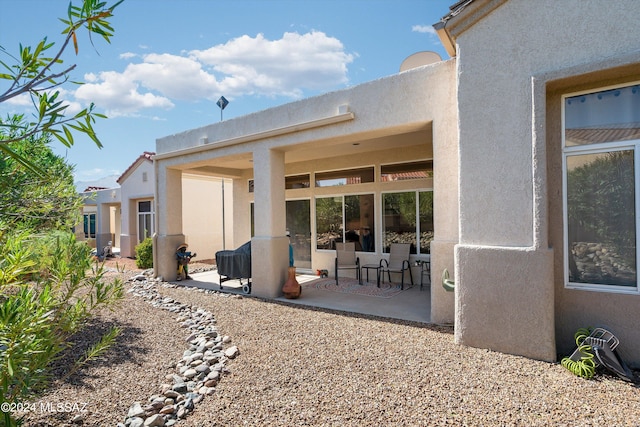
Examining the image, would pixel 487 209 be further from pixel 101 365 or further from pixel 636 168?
pixel 101 365

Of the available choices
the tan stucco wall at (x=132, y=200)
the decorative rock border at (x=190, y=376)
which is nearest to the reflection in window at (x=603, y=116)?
Result: the decorative rock border at (x=190, y=376)

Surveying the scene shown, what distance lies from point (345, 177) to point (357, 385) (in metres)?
8.29

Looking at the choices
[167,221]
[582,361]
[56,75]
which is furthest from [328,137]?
[167,221]

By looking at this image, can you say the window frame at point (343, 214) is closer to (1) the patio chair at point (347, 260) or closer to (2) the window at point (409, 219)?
(2) the window at point (409, 219)

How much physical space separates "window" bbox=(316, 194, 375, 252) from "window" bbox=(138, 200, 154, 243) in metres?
11.8

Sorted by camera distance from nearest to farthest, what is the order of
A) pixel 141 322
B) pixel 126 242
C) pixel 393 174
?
pixel 141 322, pixel 393 174, pixel 126 242

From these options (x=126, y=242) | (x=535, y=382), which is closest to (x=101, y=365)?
(x=535, y=382)

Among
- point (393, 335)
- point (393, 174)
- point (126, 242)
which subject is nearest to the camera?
point (393, 335)

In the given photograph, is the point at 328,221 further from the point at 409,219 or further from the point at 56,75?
the point at 56,75

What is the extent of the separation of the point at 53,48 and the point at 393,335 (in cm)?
563

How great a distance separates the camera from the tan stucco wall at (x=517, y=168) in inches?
183

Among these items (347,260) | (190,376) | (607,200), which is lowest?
(190,376)

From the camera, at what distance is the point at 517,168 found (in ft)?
16.5

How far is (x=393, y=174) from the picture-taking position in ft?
35.1
